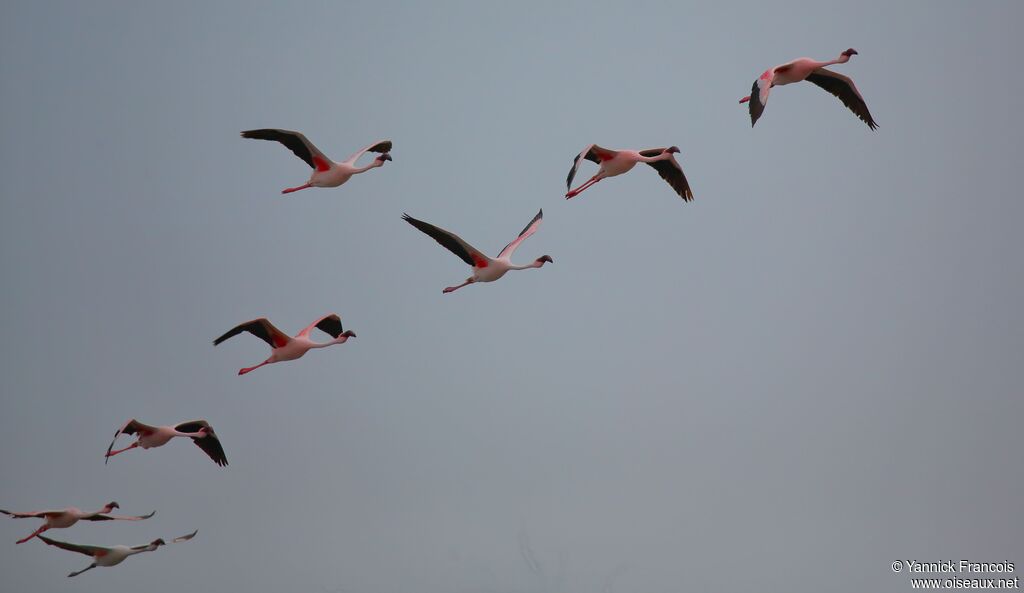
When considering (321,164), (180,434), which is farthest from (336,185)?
(180,434)

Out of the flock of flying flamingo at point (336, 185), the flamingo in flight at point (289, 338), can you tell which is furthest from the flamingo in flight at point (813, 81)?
the flamingo in flight at point (289, 338)

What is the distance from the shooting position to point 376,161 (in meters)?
25.2

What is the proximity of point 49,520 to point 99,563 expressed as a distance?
1189 mm

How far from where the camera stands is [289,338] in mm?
24000

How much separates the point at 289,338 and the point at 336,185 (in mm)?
2723

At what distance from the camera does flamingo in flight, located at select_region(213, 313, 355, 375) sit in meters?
23.5

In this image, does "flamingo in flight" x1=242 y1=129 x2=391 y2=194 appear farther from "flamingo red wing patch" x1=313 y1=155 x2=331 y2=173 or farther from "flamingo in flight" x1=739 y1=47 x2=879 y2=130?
"flamingo in flight" x1=739 y1=47 x2=879 y2=130

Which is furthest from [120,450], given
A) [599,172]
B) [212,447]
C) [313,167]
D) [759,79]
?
[759,79]

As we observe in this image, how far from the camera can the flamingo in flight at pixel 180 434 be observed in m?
24.7

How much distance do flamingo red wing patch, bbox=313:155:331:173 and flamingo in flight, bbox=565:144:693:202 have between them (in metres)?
4.08

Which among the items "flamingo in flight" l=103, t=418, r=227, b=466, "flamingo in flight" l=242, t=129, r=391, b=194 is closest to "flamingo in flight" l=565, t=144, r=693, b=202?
"flamingo in flight" l=242, t=129, r=391, b=194

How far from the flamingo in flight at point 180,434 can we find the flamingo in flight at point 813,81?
34.3 ft

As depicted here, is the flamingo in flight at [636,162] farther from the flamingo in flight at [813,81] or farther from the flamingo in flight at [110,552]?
the flamingo in flight at [110,552]

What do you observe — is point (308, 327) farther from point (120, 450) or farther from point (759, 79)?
point (759, 79)
